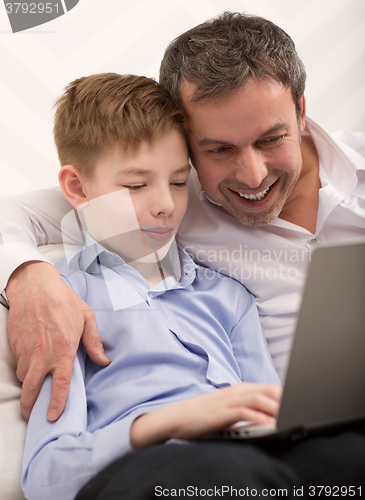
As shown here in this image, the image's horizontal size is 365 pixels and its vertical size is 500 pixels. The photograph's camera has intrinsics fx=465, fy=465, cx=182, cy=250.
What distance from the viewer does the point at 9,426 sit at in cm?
84

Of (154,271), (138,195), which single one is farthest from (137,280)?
(138,195)

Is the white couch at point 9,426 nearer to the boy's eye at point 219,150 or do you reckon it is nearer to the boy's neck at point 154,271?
the boy's neck at point 154,271

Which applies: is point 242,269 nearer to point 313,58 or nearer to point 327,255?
point 327,255

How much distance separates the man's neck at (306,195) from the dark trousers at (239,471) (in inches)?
30.7

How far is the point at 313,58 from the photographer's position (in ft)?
7.73

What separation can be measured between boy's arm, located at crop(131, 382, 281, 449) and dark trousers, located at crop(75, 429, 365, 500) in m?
0.03

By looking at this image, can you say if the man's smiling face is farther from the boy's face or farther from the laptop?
the laptop

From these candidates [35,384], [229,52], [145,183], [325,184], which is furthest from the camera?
[325,184]

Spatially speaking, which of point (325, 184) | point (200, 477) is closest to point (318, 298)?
point (200, 477)

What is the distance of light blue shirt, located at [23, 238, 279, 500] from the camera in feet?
2.23

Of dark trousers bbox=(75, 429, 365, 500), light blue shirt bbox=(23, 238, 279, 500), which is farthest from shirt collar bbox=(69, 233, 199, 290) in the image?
dark trousers bbox=(75, 429, 365, 500)

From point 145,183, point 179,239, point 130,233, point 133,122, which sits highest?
point 133,122

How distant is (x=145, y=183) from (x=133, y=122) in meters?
0.13

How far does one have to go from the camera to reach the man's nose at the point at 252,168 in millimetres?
1114
